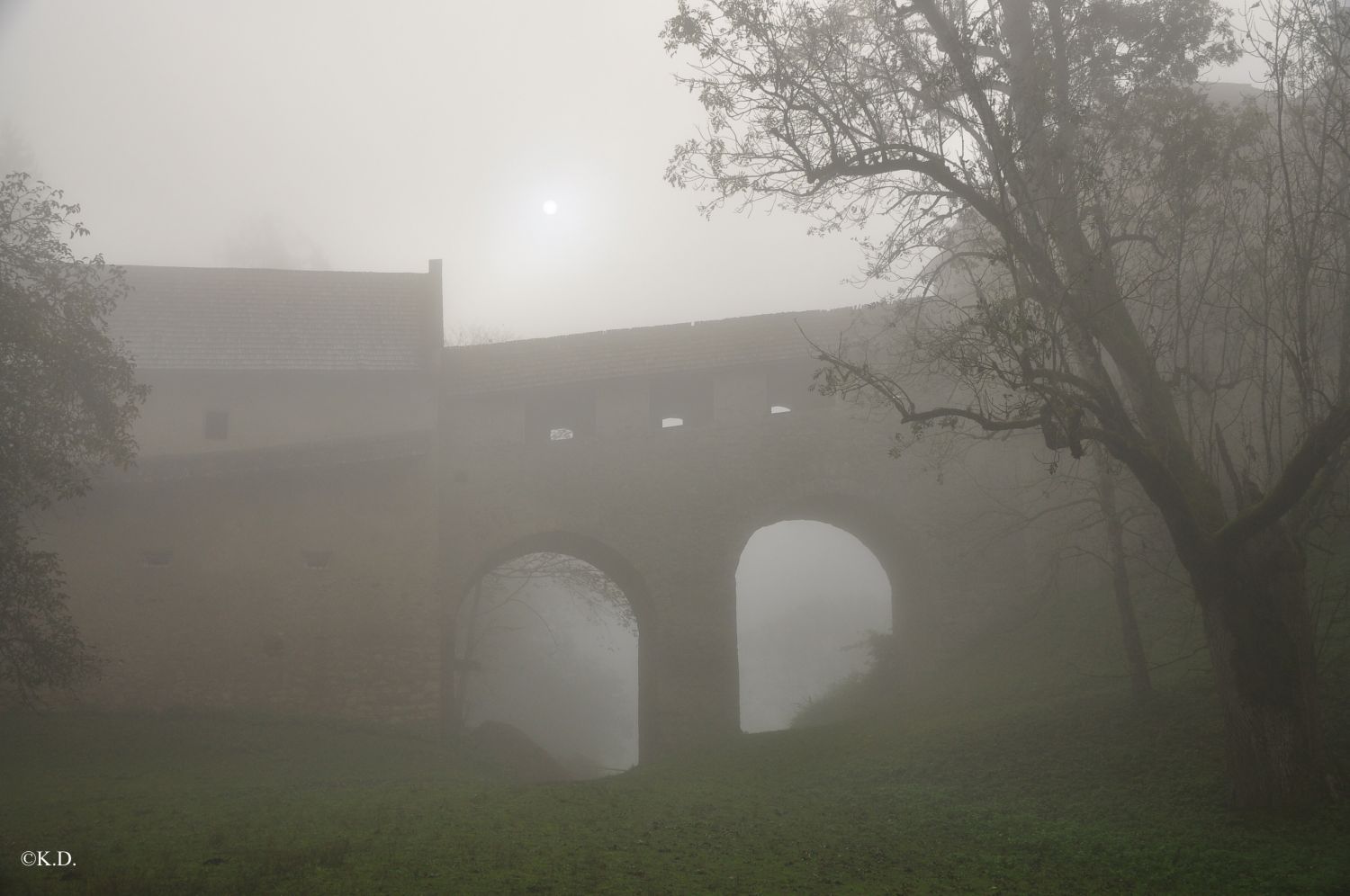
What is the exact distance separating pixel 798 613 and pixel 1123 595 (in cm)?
5005

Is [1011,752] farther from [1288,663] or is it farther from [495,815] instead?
[495,815]

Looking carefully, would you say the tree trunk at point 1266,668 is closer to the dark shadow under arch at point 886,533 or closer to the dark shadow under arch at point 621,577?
the dark shadow under arch at point 886,533

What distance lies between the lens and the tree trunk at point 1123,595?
41.0 feet

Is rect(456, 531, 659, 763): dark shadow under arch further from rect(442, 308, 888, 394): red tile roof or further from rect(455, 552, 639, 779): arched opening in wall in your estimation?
rect(442, 308, 888, 394): red tile roof

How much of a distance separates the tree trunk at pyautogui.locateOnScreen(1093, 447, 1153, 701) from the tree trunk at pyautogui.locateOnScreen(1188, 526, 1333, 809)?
3.09 metres

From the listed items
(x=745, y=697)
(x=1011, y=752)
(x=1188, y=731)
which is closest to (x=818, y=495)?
(x=1011, y=752)

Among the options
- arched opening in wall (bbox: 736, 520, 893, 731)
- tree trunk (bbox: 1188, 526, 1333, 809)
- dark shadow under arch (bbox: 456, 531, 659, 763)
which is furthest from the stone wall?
arched opening in wall (bbox: 736, 520, 893, 731)

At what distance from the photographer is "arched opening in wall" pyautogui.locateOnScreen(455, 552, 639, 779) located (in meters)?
25.0

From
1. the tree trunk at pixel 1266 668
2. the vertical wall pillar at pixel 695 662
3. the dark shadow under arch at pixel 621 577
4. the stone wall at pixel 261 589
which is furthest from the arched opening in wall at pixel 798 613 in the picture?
the tree trunk at pixel 1266 668

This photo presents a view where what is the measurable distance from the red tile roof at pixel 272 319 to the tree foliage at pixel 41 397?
29.6 feet

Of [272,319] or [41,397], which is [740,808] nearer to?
[41,397]

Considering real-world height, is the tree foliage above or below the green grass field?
above

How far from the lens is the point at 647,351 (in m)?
19.5

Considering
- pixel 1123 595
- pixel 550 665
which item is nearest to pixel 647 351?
pixel 1123 595
